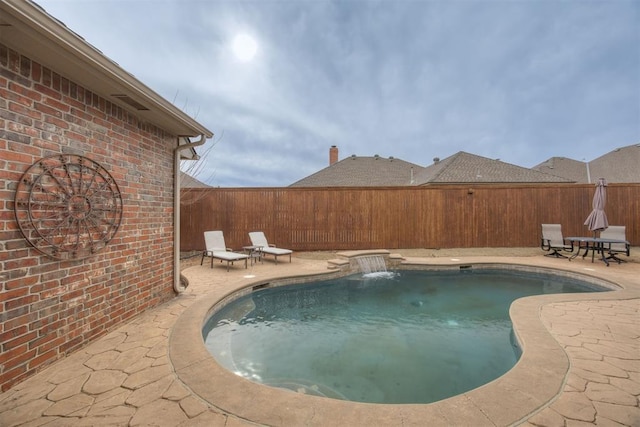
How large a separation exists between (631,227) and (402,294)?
996cm

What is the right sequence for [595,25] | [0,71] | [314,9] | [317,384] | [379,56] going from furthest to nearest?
[379,56], [314,9], [595,25], [317,384], [0,71]

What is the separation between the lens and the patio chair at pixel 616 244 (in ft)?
25.4

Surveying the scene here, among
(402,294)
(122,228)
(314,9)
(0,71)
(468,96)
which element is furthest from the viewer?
(468,96)

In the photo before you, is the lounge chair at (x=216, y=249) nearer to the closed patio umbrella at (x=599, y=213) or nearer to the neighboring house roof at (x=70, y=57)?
the neighboring house roof at (x=70, y=57)

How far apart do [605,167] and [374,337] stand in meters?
27.6

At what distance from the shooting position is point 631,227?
32.2ft

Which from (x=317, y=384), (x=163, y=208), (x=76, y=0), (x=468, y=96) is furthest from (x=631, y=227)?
(x=76, y=0)

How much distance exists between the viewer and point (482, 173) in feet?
56.2

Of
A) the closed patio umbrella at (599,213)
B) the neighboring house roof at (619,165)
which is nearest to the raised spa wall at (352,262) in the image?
the closed patio umbrella at (599,213)

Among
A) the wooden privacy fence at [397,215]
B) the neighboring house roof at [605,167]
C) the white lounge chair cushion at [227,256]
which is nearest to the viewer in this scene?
the white lounge chair cushion at [227,256]

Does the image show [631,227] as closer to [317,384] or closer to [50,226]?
[317,384]

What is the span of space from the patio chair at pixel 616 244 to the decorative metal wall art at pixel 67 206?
37.8 feet

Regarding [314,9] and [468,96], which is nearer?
[314,9]

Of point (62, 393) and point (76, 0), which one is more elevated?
point (76, 0)
